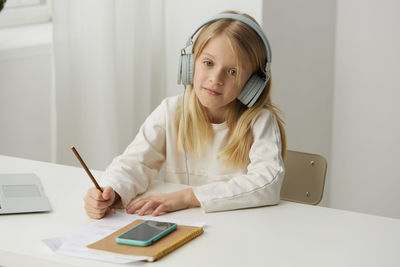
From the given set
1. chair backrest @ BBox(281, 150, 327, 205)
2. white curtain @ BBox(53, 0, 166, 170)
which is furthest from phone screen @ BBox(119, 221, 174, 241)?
white curtain @ BBox(53, 0, 166, 170)

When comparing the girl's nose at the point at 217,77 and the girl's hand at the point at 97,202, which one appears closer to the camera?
the girl's hand at the point at 97,202

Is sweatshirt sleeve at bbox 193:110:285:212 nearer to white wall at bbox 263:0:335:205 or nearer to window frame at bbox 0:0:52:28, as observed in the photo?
white wall at bbox 263:0:335:205

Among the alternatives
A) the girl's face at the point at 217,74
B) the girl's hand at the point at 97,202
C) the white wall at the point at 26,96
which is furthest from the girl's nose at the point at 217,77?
the white wall at the point at 26,96

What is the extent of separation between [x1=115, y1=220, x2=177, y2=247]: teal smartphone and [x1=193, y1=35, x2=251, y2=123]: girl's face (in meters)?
0.43

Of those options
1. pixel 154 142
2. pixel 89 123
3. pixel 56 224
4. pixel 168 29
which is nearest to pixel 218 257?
pixel 56 224

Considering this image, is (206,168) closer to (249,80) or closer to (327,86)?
(249,80)

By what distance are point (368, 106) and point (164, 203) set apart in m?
1.66

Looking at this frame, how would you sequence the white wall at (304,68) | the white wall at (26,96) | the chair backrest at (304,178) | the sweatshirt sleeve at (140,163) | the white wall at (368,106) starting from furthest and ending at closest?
1. the white wall at (368,106)
2. the white wall at (304,68)
3. the white wall at (26,96)
4. the chair backrest at (304,178)
5. the sweatshirt sleeve at (140,163)

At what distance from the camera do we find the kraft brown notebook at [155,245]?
1.16 meters

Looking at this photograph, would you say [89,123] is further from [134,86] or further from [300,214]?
[300,214]

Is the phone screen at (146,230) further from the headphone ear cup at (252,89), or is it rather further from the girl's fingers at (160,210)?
the headphone ear cup at (252,89)

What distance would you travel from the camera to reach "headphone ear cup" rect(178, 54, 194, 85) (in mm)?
1630

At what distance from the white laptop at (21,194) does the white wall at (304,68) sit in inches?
50.8

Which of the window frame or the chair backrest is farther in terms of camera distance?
the window frame
